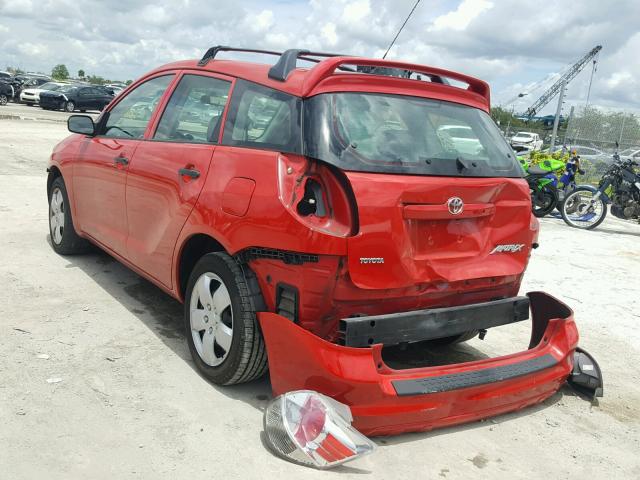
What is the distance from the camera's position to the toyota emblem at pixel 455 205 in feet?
10.4

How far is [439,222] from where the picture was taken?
316 centimetres

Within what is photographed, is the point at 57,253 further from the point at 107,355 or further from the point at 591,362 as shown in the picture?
the point at 591,362

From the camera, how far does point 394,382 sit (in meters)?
2.90

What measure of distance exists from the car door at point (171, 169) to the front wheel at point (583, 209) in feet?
28.9

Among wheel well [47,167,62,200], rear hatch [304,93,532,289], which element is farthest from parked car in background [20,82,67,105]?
rear hatch [304,93,532,289]

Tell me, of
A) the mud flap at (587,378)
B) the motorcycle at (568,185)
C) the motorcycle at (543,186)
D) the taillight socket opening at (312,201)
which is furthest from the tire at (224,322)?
the motorcycle at (568,185)

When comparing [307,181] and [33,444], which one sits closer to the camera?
[33,444]

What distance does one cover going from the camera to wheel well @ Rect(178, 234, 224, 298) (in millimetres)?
3629

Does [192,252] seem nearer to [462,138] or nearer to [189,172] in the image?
[189,172]

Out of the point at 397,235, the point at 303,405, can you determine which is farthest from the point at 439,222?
the point at 303,405

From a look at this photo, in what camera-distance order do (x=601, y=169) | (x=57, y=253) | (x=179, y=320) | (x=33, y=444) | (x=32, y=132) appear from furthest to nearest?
(x=601, y=169) → (x=32, y=132) → (x=57, y=253) → (x=179, y=320) → (x=33, y=444)

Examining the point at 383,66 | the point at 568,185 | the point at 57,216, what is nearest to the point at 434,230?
the point at 383,66

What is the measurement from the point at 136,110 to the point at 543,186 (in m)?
8.86

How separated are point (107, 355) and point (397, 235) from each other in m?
1.98
